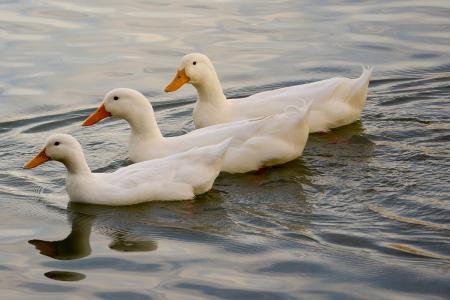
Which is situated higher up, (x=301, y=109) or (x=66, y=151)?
(x=301, y=109)

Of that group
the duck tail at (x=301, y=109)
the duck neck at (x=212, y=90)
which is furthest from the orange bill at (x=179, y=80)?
the duck tail at (x=301, y=109)

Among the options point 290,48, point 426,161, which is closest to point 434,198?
point 426,161

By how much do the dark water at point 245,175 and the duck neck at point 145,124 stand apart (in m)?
0.49

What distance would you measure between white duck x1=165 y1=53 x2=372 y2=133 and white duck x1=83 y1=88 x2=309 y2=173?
2.90 feet

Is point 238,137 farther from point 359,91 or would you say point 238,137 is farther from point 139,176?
point 359,91

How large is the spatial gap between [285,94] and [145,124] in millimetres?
1696

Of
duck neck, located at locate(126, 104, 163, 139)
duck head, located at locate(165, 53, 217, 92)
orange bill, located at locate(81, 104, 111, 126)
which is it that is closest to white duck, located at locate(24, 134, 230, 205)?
duck neck, located at locate(126, 104, 163, 139)

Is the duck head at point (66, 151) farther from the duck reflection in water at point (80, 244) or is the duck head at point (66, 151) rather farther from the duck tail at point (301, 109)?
the duck tail at point (301, 109)

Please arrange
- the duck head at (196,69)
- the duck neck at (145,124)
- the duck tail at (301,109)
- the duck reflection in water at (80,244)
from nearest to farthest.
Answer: the duck reflection in water at (80,244) → the duck tail at (301,109) → the duck neck at (145,124) → the duck head at (196,69)

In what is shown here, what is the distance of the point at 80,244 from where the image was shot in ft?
30.9

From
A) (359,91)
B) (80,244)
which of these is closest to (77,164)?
(80,244)

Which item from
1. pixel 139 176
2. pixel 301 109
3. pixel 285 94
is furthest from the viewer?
pixel 285 94

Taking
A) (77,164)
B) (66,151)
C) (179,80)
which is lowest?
(77,164)

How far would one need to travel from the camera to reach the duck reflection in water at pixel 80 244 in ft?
30.1
